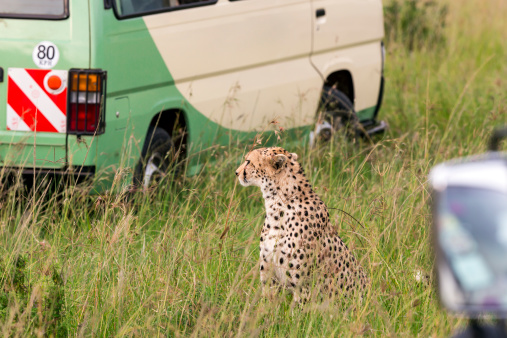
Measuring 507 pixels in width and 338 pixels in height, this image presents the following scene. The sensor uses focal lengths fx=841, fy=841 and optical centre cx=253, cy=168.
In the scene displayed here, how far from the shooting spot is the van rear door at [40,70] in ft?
13.7

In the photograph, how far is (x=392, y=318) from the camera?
3.15 metres

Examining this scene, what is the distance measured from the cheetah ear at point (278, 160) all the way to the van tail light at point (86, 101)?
3.87 feet

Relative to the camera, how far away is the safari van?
4.18 meters

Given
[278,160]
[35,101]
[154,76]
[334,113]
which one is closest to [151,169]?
[154,76]

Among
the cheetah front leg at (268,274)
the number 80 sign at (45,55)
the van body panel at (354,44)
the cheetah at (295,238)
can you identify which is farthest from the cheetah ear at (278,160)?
the van body panel at (354,44)

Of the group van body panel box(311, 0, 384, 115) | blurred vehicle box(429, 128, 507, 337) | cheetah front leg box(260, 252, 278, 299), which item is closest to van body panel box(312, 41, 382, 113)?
van body panel box(311, 0, 384, 115)

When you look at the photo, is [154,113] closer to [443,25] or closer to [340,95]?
[340,95]

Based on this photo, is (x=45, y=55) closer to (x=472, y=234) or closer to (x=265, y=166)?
(x=265, y=166)

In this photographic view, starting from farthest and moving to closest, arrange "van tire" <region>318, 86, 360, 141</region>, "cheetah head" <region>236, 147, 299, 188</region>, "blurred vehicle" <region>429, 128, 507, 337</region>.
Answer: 1. "van tire" <region>318, 86, 360, 141</region>
2. "cheetah head" <region>236, 147, 299, 188</region>
3. "blurred vehicle" <region>429, 128, 507, 337</region>

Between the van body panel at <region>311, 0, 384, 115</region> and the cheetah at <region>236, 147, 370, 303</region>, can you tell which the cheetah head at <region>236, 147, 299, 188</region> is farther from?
the van body panel at <region>311, 0, 384, 115</region>

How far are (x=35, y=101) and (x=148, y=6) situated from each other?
865mm

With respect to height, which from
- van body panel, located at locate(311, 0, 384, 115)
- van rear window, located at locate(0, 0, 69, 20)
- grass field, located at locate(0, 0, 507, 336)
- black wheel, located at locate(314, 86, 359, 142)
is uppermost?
van rear window, located at locate(0, 0, 69, 20)

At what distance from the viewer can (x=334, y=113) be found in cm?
612

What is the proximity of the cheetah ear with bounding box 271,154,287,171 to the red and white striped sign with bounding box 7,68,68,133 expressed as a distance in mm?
1333
